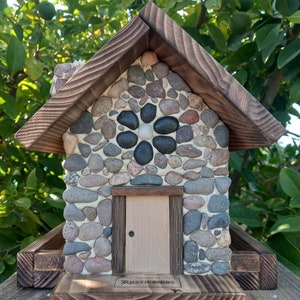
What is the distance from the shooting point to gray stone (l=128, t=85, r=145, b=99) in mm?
1333

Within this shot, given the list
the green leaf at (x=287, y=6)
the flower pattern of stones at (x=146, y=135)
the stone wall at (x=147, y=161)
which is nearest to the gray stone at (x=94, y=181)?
the stone wall at (x=147, y=161)

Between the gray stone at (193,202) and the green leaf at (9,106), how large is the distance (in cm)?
97

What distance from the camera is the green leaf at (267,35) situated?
1704 mm

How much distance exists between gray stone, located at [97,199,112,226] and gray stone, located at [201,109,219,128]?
1.15 ft

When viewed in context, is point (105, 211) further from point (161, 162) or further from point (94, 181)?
point (161, 162)

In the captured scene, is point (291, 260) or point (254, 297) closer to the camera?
point (254, 297)

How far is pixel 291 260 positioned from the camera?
64.9 inches

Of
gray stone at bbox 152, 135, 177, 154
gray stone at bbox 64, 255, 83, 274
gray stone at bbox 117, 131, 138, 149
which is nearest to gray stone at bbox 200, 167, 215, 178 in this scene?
gray stone at bbox 152, 135, 177, 154

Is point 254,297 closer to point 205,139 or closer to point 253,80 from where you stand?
point 205,139

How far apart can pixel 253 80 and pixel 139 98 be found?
0.92m

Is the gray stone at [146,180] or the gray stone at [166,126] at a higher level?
the gray stone at [166,126]

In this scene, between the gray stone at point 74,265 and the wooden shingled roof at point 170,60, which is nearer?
the wooden shingled roof at point 170,60

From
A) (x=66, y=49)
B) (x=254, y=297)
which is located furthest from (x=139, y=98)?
(x=66, y=49)

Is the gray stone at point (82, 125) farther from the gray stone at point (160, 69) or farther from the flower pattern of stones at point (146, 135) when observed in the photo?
the gray stone at point (160, 69)
